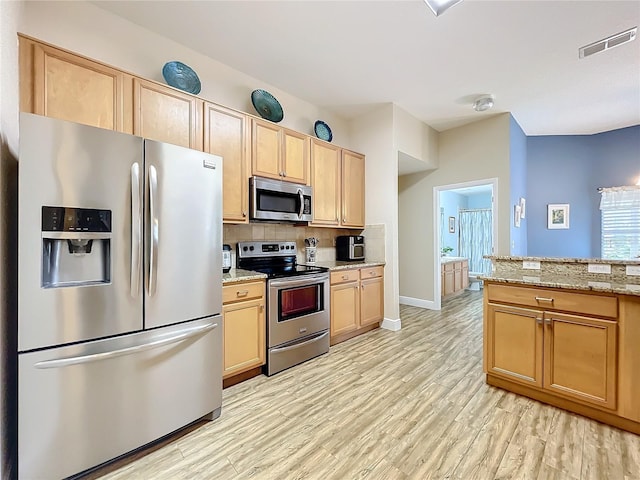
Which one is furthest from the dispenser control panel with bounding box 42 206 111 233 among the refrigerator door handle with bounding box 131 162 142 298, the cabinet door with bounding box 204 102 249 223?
the cabinet door with bounding box 204 102 249 223

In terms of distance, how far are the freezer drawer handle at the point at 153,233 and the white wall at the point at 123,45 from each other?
3.69 ft

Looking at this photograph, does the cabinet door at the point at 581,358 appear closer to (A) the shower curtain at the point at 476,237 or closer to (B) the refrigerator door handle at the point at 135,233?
(B) the refrigerator door handle at the point at 135,233

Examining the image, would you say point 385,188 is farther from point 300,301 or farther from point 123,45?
point 123,45

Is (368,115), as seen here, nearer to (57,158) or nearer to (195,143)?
(195,143)

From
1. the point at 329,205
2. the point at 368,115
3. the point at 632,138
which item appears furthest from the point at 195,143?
the point at 632,138

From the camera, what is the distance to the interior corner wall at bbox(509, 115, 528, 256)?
13.0ft

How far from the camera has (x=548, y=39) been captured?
239cm

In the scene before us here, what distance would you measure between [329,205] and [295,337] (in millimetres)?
1630

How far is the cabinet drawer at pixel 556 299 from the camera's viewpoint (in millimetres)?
1812

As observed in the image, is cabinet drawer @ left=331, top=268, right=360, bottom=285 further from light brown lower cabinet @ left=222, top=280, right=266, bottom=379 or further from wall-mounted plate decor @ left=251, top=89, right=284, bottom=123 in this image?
wall-mounted plate decor @ left=251, top=89, right=284, bottom=123

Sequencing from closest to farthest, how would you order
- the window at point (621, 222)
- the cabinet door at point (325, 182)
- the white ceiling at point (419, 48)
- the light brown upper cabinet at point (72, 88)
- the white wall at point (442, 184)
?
the light brown upper cabinet at point (72, 88)
the white ceiling at point (419, 48)
the cabinet door at point (325, 182)
the white wall at point (442, 184)
the window at point (621, 222)

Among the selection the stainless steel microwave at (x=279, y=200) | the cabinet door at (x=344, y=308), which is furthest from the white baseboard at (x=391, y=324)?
the stainless steel microwave at (x=279, y=200)

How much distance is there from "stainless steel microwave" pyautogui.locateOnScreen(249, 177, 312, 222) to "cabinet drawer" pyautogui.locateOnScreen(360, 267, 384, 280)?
3.17 ft

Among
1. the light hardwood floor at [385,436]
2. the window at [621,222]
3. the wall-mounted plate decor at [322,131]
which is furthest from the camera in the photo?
the window at [621,222]
